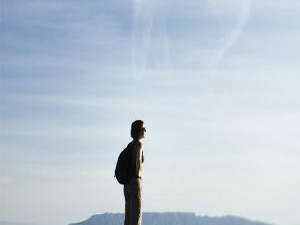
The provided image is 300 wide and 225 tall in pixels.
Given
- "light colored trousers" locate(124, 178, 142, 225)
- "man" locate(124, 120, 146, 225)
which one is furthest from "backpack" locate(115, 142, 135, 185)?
"light colored trousers" locate(124, 178, 142, 225)

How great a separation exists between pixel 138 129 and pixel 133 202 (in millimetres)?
2120

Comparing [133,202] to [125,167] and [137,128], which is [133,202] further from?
[137,128]

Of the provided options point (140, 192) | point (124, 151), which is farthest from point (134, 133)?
point (140, 192)

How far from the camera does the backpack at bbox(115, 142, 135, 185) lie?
1627cm

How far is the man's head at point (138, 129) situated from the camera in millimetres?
16188

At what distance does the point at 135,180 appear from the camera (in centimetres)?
1633

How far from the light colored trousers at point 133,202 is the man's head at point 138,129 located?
48.7 inches

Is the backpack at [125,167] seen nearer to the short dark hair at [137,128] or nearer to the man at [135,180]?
the man at [135,180]

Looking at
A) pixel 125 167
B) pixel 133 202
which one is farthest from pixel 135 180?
pixel 133 202

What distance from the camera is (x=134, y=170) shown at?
16219 millimetres

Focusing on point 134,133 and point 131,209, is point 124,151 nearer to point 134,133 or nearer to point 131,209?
point 134,133

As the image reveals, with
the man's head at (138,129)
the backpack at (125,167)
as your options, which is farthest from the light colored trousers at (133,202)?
the man's head at (138,129)

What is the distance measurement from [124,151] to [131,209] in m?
1.67

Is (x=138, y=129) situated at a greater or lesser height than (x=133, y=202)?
greater
